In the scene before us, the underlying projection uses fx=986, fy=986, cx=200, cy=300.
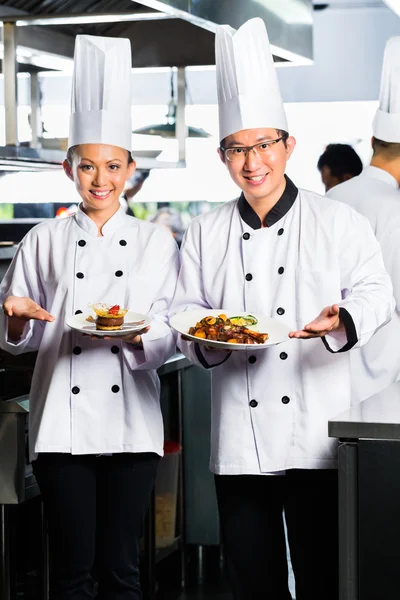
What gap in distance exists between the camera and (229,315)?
2.30 meters

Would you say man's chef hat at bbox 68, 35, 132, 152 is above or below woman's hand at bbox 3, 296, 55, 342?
above

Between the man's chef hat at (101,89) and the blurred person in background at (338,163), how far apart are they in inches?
95.1

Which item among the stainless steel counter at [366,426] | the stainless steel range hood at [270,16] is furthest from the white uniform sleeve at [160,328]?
the stainless steel range hood at [270,16]

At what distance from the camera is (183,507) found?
3.97 meters

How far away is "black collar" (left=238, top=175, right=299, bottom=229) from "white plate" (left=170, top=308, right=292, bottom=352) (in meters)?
0.23

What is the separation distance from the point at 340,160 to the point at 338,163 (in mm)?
20

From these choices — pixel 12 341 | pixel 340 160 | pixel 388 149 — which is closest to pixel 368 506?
pixel 12 341

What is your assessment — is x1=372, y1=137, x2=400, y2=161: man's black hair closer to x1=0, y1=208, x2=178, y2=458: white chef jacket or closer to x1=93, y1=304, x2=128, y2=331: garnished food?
x1=0, y1=208, x2=178, y2=458: white chef jacket

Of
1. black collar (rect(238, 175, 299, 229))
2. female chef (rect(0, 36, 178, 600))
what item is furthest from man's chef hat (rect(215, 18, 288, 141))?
female chef (rect(0, 36, 178, 600))

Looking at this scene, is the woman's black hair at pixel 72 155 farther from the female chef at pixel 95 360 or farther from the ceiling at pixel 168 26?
the ceiling at pixel 168 26

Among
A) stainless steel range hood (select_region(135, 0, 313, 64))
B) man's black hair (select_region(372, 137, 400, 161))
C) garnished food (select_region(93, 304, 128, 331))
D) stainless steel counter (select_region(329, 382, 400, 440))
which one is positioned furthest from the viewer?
man's black hair (select_region(372, 137, 400, 161))

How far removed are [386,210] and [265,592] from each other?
1281 millimetres

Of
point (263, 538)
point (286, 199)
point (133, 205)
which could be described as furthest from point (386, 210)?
point (133, 205)

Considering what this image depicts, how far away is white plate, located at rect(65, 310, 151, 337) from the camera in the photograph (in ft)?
7.23
